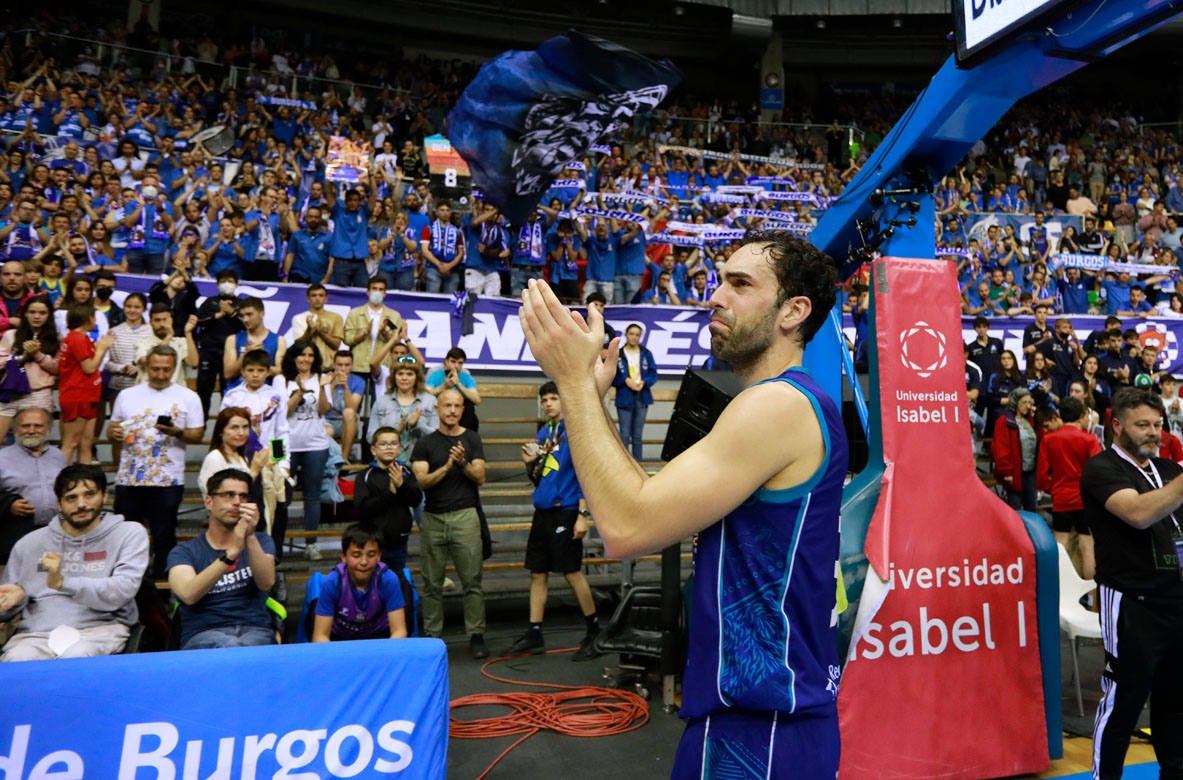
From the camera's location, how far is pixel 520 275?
37.6ft

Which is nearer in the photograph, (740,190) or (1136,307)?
(1136,307)

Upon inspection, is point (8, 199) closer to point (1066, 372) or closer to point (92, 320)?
point (92, 320)

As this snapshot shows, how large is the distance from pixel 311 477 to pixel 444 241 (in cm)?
423

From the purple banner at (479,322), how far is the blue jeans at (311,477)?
92.4 inches

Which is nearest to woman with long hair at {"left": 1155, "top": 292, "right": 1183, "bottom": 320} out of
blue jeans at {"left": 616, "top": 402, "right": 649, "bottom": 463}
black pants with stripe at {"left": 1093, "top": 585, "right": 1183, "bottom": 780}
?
blue jeans at {"left": 616, "top": 402, "right": 649, "bottom": 463}

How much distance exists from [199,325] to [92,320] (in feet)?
3.61

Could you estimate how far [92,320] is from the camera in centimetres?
762

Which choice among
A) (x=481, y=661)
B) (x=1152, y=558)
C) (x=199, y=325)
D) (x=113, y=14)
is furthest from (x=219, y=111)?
(x=1152, y=558)

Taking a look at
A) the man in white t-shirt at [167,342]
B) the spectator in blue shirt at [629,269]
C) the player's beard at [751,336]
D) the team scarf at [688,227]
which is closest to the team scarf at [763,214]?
the team scarf at [688,227]

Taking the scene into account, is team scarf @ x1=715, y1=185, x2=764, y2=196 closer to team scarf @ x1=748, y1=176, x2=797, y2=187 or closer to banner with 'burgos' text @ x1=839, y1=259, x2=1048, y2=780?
team scarf @ x1=748, y1=176, x2=797, y2=187

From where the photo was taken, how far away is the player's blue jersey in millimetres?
1824

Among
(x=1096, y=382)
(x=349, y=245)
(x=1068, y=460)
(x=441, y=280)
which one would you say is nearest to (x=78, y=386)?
(x=349, y=245)

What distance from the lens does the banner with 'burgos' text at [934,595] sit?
4227 millimetres

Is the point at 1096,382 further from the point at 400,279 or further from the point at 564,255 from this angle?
the point at 400,279
